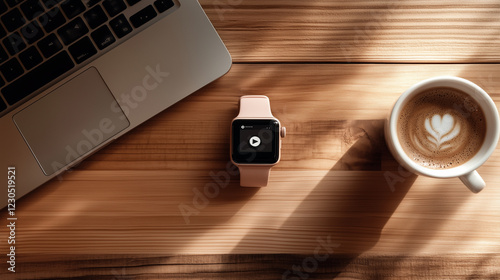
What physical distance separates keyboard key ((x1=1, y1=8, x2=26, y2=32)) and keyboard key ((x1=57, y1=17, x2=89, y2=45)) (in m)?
0.06

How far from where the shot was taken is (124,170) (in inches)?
23.7

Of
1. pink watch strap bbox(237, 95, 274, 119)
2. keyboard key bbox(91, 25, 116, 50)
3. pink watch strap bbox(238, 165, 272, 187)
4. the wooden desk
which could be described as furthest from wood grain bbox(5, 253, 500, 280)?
keyboard key bbox(91, 25, 116, 50)

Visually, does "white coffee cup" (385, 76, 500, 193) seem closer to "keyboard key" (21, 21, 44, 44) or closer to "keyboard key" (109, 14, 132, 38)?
"keyboard key" (109, 14, 132, 38)

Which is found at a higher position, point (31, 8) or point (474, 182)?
Result: point (31, 8)

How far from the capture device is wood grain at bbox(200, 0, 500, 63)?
0.61 metres

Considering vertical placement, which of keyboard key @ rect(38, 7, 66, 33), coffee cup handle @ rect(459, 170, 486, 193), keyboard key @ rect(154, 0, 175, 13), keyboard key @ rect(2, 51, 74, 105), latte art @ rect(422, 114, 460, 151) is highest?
keyboard key @ rect(38, 7, 66, 33)

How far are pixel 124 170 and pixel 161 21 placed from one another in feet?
0.78

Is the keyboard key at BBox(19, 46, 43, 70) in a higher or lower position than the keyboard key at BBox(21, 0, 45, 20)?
lower

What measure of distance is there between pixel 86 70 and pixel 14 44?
0.32 feet

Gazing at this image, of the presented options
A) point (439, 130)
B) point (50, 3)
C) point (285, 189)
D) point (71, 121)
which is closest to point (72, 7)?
point (50, 3)

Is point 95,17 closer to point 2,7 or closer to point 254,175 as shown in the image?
point 2,7

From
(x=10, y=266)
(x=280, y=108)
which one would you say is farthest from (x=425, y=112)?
(x=10, y=266)

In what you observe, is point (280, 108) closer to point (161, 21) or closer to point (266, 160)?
point (266, 160)

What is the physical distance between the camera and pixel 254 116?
567mm
